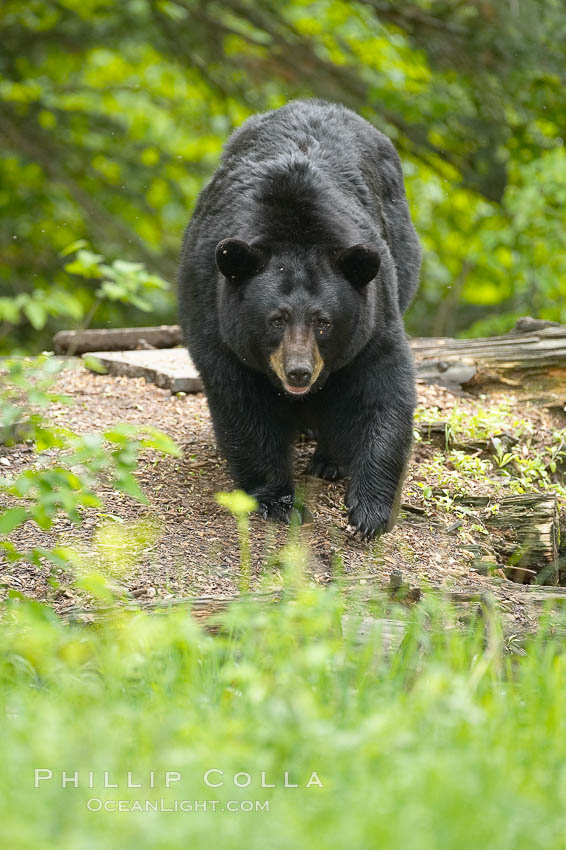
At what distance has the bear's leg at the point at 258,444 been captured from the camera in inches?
220

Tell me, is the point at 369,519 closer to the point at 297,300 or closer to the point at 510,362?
the point at 297,300

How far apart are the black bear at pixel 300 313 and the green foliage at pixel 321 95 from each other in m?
5.30

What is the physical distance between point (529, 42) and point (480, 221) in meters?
3.33

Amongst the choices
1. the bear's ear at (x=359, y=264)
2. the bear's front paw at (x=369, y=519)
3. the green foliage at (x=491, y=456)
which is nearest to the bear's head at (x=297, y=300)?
the bear's ear at (x=359, y=264)

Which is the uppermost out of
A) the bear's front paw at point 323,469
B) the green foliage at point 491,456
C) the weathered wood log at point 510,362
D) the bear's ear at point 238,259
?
the bear's ear at point 238,259

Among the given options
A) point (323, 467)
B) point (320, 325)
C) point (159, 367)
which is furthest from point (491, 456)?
point (159, 367)

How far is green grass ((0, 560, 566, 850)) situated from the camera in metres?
2.21

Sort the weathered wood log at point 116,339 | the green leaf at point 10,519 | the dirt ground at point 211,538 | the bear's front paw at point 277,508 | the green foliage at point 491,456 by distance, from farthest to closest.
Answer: the weathered wood log at point 116,339, the green foliage at point 491,456, the bear's front paw at point 277,508, the dirt ground at point 211,538, the green leaf at point 10,519

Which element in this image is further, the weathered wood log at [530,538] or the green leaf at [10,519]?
the weathered wood log at [530,538]

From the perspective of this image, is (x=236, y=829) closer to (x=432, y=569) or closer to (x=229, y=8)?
(x=432, y=569)

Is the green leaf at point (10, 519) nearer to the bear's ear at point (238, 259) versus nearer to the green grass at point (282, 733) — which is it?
the green grass at point (282, 733)

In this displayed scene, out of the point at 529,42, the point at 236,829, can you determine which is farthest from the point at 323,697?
the point at 529,42

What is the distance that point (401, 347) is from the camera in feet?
18.5

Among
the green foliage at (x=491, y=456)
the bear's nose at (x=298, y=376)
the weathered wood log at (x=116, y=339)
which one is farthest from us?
the weathered wood log at (x=116, y=339)
